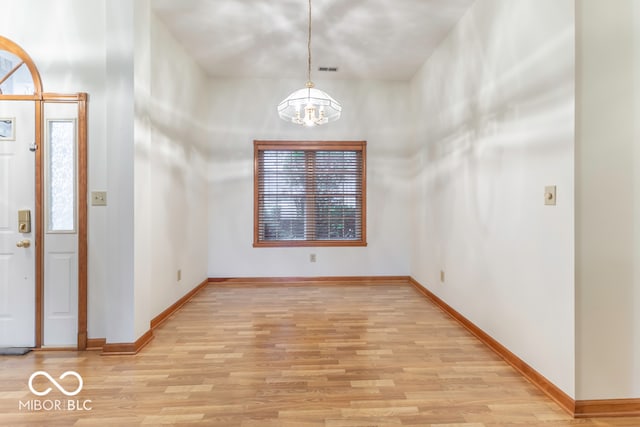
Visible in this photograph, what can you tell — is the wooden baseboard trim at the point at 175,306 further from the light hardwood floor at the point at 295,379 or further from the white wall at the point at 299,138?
the white wall at the point at 299,138

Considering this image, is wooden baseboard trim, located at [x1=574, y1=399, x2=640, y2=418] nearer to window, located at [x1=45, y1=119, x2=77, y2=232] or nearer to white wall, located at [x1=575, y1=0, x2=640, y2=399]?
white wall, located at [x1=575, y1=0, x2=640, y2=399]

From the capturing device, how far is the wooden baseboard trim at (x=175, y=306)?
10.7 feet

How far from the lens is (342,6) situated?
3102 millimetres

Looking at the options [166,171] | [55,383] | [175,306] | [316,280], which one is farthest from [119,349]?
[316,280]

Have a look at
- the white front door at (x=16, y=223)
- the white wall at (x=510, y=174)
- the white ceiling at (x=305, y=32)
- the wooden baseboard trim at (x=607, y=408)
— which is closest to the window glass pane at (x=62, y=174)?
the white front door at (x=16, y=223)

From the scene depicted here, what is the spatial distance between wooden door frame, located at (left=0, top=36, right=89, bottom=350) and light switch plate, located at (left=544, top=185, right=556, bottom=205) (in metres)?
3.47

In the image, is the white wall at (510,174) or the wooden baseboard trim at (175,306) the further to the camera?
the wooden baseboard trim at (175,306)

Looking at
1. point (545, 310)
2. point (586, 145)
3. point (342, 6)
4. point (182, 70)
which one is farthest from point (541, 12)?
point (182, 70)

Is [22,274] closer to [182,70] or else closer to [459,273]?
[182,70]

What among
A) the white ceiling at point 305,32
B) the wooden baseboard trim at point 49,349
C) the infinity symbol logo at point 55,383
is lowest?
the infinity symbol logo at point 55,383

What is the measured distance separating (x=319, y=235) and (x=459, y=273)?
2.26 metres

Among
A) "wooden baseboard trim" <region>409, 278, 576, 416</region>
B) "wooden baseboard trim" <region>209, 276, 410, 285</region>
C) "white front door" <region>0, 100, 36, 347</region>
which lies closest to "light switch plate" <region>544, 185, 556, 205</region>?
"wooden baseboard trim" <region>409, 278, 576, 416</region>

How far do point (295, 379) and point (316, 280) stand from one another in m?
2.75

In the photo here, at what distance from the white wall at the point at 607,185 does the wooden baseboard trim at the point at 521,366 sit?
0.19 m
